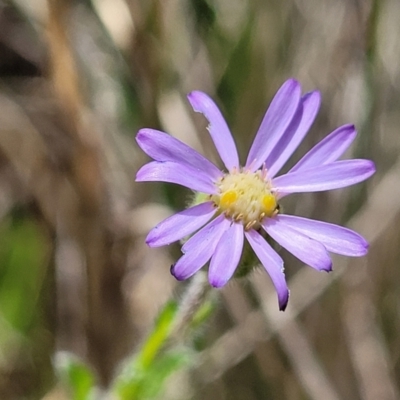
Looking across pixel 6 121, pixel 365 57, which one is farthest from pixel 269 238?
pixel 6 121

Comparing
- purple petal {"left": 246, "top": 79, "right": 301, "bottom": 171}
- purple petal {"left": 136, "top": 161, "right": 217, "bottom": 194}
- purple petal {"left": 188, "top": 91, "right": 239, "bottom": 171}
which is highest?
purple petal {"left": 188, "top": 91, "right": 239, "bottom": 171}

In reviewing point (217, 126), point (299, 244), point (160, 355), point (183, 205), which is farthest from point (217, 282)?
point (183, 205)

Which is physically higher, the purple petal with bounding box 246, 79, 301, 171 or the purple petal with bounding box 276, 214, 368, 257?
the purple petal with bounding box 246, 79, 301, 171

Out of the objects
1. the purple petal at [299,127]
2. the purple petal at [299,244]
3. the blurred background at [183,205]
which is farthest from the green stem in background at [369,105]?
the purple petal at [299,244]

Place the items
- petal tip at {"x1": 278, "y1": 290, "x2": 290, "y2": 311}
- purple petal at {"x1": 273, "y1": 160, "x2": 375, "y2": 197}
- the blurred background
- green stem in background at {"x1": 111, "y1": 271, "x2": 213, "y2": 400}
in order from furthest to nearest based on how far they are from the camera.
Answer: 1. the blurred background
2. green stem in background at {"x1": 111, "y1": 271, "x2": 213, "y2": 400}
3. purple petal at {"x1": 273, "y1": 160, "x2": 375, "y2": 197}
4. petal tip at {"x1": 278, "y1": 290, "x2": 290, "y2": 311}

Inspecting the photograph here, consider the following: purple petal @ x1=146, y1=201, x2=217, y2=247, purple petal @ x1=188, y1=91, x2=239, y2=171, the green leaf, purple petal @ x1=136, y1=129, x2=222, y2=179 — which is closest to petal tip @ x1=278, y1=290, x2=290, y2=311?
purple petal @ x1=146, y1=201, x2=217, y2=247

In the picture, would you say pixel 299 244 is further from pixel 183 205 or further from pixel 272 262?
pixel 183 205

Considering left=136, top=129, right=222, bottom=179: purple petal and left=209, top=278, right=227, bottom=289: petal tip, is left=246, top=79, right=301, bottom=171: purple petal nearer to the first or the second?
left=136, top=129, right=222, bottom=179: purple petal
